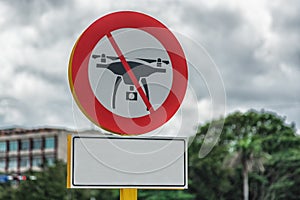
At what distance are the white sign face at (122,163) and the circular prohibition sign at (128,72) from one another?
73 millimetres

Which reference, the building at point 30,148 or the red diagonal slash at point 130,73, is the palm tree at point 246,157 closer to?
the building at point 30,148

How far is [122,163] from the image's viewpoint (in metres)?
2.07

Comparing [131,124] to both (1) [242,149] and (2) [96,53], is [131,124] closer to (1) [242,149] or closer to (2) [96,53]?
(2) [96,53]

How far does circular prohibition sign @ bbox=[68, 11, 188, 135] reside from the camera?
1.98m

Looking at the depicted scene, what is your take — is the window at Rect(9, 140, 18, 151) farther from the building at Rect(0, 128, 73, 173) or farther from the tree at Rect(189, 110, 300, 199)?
the tree at Rect(189, 110, 300, 199)

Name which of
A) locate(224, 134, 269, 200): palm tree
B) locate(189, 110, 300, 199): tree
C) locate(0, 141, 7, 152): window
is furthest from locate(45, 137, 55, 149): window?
locate(224, 134, 269, 200): palm tree

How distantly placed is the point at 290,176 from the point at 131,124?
36.1m

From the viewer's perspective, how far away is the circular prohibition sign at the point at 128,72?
6.49ft

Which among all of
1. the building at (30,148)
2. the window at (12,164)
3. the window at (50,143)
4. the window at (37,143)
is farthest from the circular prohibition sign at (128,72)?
the window at (12,164)

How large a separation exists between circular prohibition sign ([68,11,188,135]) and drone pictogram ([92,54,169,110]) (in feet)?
0.05

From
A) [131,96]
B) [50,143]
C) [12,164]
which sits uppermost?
[50,143]

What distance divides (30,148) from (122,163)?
212 feet

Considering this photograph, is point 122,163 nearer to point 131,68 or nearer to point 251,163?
point 131,68

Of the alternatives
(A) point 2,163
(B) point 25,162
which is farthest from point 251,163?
(A) point 2,163
